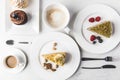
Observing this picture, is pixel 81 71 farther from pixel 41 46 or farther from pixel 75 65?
pixel 41 46

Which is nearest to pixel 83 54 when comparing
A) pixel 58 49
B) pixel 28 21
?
pixel 58 49

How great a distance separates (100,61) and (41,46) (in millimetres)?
213

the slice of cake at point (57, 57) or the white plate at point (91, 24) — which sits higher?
the white plate at point (91, 24)

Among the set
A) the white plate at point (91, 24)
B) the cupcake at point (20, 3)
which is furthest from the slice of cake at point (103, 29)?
the cupcake at point (20, 3)

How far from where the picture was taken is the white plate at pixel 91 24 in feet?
3.40

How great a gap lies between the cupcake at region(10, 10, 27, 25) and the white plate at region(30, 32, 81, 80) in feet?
0.28

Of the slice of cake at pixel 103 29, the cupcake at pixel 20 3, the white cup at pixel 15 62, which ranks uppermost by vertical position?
the cupcake at pixel 20 3

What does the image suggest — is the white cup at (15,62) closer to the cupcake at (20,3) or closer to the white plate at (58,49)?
the white plate at (58,49)

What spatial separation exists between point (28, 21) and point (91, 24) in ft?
0.73

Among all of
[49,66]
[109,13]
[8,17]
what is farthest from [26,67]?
[109,13]

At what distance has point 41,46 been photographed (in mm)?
1064

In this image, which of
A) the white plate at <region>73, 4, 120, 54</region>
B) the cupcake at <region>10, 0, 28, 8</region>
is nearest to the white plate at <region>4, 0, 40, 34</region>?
the cupcake at <region>10, 0, 28, 8</region>

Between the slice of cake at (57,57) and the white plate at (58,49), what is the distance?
18 millimetres

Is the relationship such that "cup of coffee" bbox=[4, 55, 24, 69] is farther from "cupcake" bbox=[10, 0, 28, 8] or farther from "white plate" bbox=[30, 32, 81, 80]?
"cupcake" bbox=[10, 0, 28, 8]
